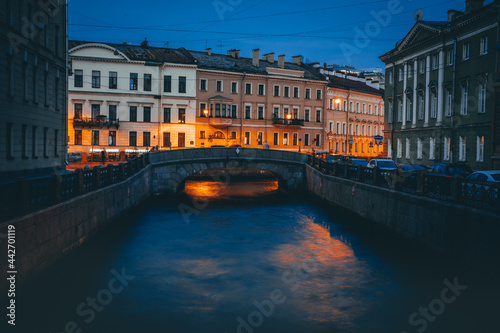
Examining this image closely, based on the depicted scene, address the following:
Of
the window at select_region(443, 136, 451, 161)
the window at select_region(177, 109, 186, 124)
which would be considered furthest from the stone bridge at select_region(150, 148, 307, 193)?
the window at select_region(177, 109, 186, 124)

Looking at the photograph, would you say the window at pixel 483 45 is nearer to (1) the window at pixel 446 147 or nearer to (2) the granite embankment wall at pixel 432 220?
(1) the window at pixel 446 147

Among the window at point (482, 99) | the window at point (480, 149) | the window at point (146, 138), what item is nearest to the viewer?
the window at point (482, 99)

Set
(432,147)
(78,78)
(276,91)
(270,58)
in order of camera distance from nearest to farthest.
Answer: (432,147)
(78,78)
(276,91)
(270,58)

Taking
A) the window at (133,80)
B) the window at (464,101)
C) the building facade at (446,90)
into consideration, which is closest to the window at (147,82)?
the window at (133,80)

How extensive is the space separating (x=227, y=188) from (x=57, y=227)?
26.3m

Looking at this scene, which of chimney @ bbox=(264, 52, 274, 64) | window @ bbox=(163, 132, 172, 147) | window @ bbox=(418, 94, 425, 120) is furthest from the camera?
chimney @ bbox=(264, 52, 274, 64)

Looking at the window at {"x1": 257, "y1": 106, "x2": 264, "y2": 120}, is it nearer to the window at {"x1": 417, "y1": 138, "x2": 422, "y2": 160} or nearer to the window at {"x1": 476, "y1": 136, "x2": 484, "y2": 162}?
the window at {"x1": 417, "y1": 138, "x2": 422, "y2": 160}

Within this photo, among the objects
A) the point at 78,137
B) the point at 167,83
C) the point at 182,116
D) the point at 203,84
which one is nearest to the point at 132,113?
the point at 167,83

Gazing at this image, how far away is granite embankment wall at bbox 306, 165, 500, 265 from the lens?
12.2 meters

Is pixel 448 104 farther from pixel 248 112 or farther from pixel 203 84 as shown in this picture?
pixel 203 84

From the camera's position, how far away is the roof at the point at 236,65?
180 ft

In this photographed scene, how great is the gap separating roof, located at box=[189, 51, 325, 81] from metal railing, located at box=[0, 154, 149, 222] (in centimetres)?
3667

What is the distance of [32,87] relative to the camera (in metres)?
23.5

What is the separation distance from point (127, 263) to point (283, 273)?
15.5 feet
